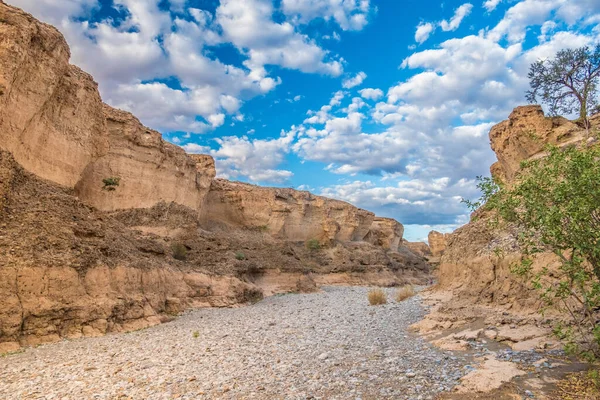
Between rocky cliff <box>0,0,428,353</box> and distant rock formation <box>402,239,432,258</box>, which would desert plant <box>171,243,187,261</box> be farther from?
distant rock formation <box>402,239,432,258</box>

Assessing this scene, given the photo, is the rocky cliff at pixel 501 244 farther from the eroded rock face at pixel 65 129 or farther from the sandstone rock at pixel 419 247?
the sandstone rock at pixel 419 247

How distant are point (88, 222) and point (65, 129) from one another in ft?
20.1

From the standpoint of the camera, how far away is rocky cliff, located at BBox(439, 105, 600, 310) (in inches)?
440

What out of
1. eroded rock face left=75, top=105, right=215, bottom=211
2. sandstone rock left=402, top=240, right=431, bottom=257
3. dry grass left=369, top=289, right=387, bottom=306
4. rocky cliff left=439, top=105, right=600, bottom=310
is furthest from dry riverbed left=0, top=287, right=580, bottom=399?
sandstone rock left=402, top=240, right=431, bottom=257

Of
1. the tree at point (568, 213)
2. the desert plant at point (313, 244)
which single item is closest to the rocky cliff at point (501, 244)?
the tree at point (568, 213)

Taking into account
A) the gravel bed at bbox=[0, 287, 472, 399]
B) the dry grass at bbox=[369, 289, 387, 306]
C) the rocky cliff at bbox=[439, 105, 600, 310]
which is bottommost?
the gravel bed at bbox=[0, 287, 472, 399]

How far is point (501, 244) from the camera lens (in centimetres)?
1352

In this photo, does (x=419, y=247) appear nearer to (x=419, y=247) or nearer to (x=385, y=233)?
(x=419, y=247)

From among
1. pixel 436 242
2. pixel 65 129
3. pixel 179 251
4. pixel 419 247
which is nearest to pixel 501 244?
pixel 179 251

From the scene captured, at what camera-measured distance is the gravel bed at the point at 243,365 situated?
6125 millimetres

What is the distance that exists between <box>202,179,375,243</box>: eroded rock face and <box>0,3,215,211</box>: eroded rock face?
1286 cm

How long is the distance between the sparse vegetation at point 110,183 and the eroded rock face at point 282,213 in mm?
14603

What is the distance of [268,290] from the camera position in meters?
27.2

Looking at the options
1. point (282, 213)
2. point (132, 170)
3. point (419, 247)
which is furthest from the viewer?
point (419, 247)
